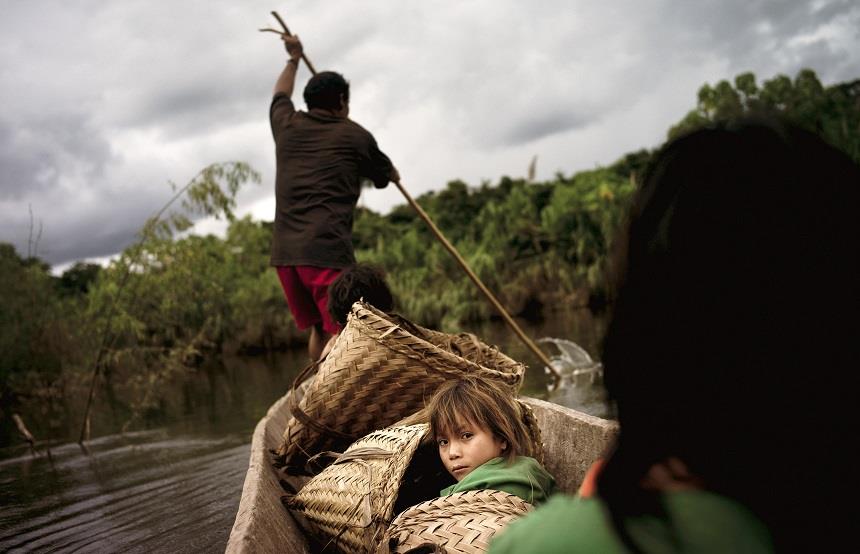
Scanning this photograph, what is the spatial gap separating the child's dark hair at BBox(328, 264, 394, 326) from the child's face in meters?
0.89

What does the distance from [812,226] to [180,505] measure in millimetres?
3173

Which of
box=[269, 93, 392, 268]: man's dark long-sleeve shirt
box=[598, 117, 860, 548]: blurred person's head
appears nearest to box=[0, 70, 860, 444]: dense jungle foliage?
box=[598, 117, 860, 548]: blurred person's head

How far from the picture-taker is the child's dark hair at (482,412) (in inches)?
67.7

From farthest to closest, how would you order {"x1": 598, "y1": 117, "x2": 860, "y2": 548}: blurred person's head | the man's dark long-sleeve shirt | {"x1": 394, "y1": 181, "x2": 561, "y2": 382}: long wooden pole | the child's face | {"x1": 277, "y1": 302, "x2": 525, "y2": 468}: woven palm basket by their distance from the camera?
{"x1": 394, "y1": 181, "x2": 561, "y2": 382}: long wooden pole
the man's dark long-sleeve shirt
{"x1": 277, "y1": 302, "x2": 525, "y2": 468}: woven palm basket
the child's face
{"x1": 598, "y1": 117, "x2": 860, "y2": 548}: blurred person's head

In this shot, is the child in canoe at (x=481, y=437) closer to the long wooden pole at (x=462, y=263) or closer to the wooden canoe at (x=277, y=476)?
the wooden canoe at (x=277, y=476)

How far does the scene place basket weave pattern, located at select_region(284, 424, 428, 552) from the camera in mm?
1718

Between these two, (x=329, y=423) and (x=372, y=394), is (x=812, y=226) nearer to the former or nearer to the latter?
(x=372, y=394)

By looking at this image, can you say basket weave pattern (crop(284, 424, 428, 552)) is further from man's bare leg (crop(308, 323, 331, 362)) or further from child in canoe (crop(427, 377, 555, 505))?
man's bare leg (crop(308, 323, 331, 362))

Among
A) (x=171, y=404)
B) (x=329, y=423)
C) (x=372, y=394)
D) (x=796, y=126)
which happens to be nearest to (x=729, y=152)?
(x=796, y=126)

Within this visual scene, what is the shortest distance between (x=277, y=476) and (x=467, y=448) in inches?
36.1

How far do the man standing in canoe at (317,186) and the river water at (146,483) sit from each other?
36.5 inches

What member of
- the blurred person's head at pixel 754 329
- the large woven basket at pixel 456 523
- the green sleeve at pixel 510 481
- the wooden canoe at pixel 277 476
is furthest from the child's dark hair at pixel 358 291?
the blurred person's head at pixel 754 329

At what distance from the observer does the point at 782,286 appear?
1.72 ft

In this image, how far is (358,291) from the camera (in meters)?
2.58
